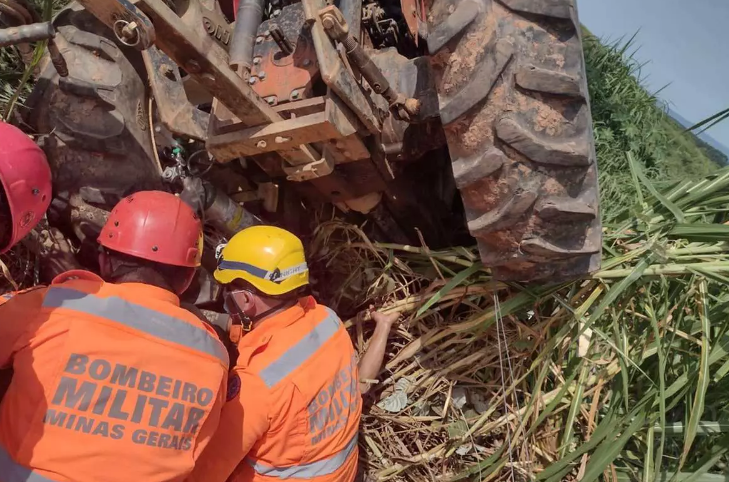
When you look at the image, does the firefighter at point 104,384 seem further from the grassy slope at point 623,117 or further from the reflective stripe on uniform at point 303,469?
the grassy slope at point 623,117

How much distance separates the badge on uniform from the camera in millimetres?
1919

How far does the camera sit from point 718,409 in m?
2.25

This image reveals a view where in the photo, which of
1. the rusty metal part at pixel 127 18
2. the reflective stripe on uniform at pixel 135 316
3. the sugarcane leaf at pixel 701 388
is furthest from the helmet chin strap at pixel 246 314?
the sugarcane leaf at pixel 701 388

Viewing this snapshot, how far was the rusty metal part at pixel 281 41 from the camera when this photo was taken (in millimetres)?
2010

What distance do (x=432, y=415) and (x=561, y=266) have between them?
1.03 meters

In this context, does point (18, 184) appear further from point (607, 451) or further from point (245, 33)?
point (607, 451)

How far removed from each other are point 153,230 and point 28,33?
71 centimetres

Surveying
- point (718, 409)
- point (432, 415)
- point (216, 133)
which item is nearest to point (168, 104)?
point (216, 133)

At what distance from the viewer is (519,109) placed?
5.36 feet

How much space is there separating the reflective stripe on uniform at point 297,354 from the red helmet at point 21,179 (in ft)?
3.14

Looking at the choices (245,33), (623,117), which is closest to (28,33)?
(245,33)

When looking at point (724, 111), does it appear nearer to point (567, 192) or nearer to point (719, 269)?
point (719, 269)

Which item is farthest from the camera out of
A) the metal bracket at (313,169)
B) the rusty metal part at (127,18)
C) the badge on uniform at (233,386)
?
the metal bracket at (313,169)

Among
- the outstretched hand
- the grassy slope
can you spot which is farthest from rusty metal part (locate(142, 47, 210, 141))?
the grassy slope
